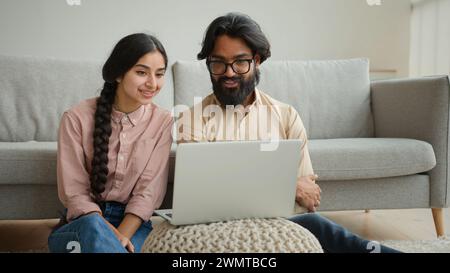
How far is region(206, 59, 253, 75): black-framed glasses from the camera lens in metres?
1.34

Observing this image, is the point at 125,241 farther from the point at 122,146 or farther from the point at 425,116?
the point at 425,116

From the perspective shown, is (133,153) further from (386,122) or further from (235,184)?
(386,122)

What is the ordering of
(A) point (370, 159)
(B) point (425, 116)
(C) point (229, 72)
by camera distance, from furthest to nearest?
1. (B) point (425, 116)
2. (A) point (370, 159)
3. (C) point (229, 72)

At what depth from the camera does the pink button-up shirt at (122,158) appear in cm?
131

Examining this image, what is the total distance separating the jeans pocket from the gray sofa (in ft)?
1.62

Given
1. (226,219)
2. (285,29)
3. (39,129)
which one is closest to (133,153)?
(226,219)

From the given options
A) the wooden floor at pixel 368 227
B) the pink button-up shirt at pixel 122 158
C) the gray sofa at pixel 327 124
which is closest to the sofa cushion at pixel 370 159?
the gray sofa at pixel 327 124

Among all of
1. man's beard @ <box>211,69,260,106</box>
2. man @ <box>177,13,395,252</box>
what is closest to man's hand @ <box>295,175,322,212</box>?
man @ <box>177,13,395,252</box>

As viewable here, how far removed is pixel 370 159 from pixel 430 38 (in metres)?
1.53

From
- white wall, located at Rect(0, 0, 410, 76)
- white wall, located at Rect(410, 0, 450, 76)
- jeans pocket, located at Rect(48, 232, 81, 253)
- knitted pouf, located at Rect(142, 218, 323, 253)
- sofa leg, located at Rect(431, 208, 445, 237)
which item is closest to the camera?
→ knitted pouf, located at Rect(142, 218, 323, 253)

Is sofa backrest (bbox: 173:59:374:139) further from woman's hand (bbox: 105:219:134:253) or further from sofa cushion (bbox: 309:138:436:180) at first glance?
woman's hand (bbox: 105:219:134:253)

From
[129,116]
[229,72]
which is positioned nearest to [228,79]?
[229,72]

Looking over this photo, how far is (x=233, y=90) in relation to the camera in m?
1.35
